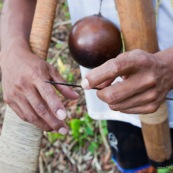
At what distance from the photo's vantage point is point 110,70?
28.7 inches

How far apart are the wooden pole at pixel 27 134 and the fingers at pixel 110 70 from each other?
13.4 inches

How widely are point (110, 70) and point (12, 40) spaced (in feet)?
1.52

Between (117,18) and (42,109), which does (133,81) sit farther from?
(117,18)

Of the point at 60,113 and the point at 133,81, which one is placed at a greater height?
the point at 133,81

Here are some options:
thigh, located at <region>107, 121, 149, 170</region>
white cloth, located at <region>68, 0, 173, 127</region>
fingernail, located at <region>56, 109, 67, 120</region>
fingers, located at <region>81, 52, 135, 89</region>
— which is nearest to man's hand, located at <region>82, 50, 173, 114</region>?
fingers, located at <region>81, 52, 135, 89</region>

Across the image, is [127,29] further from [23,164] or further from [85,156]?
[85,156]

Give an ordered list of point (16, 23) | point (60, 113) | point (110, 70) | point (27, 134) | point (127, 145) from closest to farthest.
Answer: point (110, 70)
point (60, 113)
point (27, 134)
point (16, 23)
point (127, 145)

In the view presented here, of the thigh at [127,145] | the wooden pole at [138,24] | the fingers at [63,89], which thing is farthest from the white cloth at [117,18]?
the fingers at [63,89]

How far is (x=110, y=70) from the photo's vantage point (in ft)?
2.39

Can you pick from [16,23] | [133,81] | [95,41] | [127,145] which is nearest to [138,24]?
[95,41]

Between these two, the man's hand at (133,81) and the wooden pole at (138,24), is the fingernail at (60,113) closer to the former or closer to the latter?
the man's hand at (133,81)

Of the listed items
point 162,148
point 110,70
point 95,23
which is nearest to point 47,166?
point 162,148

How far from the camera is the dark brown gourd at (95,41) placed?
931mm

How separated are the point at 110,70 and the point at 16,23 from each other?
1.73 feet
